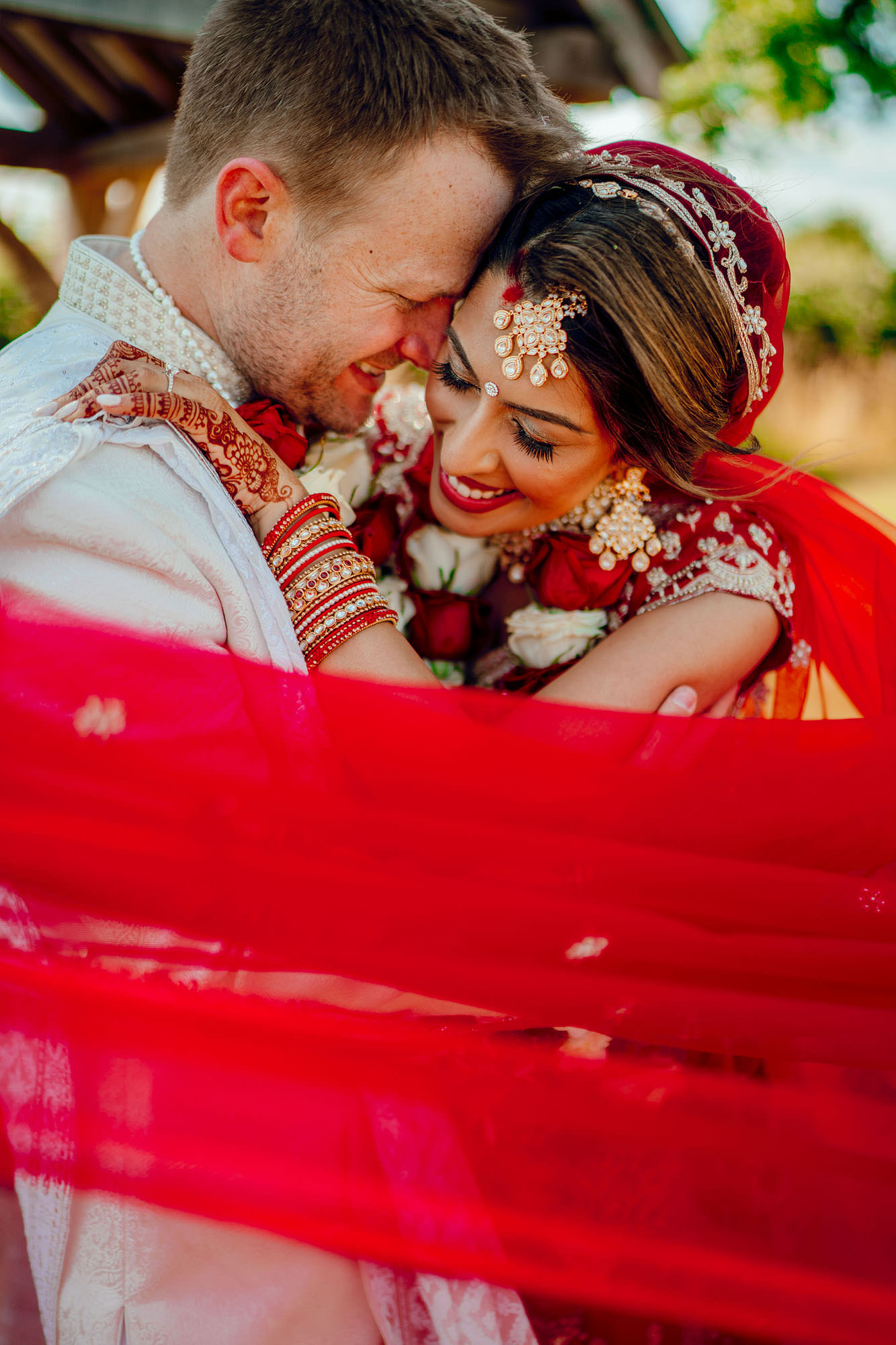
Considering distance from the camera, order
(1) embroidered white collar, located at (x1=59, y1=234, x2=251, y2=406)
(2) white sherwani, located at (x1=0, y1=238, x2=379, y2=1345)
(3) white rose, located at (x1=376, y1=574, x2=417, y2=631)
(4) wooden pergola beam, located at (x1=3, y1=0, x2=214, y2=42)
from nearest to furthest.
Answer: (2) white sherwani, located at (x1=0, y1=238, x2=379, y2=1345) < (1) embroidered white collar, located at (x1=59, y1=234, x2=251, y2=406) < (3) white rose, located at (x1=376, y1=574, x2=417, y2=631) < (4) wooden pergola beam, located at (x1=3, y1=0, x2=214, y2=42)

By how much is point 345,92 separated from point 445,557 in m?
0.88

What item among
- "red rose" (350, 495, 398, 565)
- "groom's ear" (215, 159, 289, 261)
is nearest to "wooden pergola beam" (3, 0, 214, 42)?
"groom's ear" (215, 159, 289, 261)

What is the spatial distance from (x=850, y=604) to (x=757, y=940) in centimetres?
86

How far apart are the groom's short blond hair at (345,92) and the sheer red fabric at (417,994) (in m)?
0.95

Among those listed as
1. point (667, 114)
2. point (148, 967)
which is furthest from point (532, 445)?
point (667, 114)

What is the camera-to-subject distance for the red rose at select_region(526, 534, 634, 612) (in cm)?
199

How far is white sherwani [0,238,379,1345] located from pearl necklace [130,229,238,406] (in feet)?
0.85

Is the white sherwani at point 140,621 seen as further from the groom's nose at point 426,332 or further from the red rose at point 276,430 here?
the groom's nose at point 426,332

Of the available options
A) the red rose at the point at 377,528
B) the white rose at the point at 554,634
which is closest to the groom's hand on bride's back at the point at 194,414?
the red rose at the point at 377,528

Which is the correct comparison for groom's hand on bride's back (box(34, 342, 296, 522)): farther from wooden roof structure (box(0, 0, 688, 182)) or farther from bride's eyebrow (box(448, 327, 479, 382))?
wooden roof structure (box(0, 0, 688, 182))

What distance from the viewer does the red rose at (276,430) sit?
182 cm

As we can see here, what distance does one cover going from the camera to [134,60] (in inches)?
189

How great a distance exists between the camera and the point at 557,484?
1909mm

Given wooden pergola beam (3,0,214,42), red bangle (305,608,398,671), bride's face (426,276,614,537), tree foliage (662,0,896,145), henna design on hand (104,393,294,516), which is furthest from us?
tree foliage (662,0,896,145)
